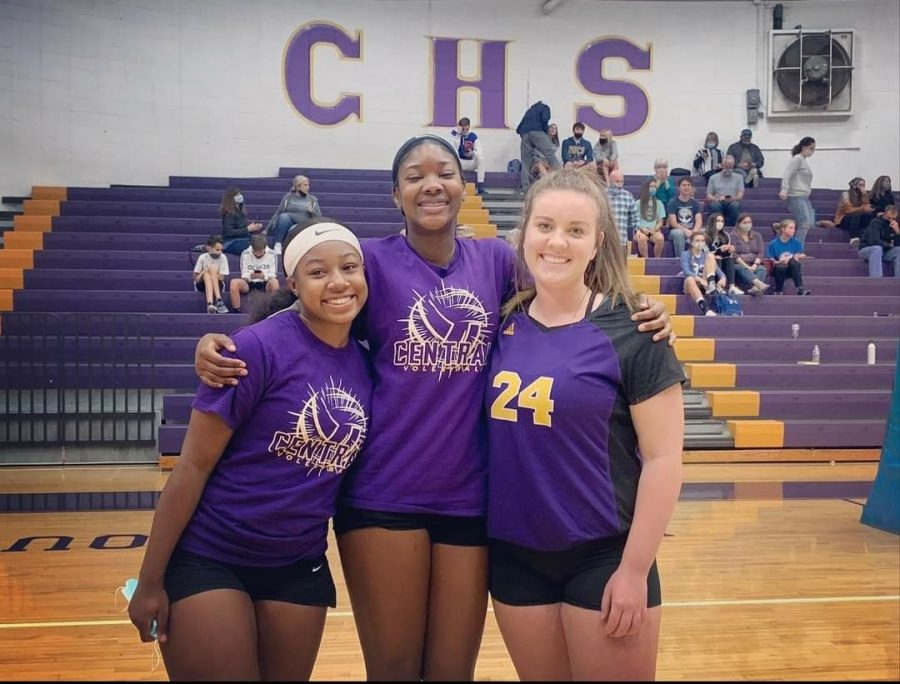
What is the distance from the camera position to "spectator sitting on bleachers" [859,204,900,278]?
11094 mm

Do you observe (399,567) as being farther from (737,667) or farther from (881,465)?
(881,465)

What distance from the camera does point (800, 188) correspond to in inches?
479

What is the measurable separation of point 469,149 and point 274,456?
11.4m

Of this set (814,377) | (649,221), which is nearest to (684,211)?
(649,221)

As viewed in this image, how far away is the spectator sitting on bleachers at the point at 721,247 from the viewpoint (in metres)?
10.1

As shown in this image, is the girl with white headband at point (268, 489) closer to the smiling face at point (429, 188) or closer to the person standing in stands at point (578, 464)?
the smiling face at point (429, 188)

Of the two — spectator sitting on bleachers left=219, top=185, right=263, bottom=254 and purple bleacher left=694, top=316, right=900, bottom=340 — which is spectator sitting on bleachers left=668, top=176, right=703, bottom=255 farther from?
spectator sitting on bleachers left=219, top=185, right=263, bottom=254

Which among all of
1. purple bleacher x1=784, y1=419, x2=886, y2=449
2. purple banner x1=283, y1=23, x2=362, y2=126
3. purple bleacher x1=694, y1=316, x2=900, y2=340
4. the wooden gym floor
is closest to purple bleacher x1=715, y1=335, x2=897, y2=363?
purple bleacher x1=694, y1=316, x2=900, y2=340

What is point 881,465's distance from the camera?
540 cm

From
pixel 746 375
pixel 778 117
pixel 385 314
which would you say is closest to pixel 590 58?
pixel 778 117

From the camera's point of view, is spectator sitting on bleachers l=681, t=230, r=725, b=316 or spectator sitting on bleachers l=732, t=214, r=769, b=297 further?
spectator sitting on bleachers l=732, t=214, r=769, b=297

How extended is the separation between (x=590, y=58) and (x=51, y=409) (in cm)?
1044

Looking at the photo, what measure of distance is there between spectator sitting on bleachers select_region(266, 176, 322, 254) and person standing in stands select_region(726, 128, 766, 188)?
22.9 ft

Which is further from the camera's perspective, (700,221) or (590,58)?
(590,58)
